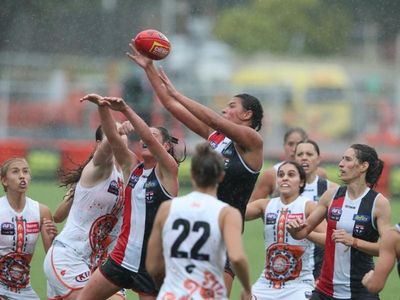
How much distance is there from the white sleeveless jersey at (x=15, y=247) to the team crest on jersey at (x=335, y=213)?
2.44m

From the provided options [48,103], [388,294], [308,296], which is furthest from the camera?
[48,103]

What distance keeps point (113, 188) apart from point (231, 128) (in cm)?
126

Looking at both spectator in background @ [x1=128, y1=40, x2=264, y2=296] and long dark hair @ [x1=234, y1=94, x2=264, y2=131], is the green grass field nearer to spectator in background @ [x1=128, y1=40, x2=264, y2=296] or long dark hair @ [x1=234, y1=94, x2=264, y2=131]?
spectator in background @ [x1=128, y1=40, x2=264, y2=296]

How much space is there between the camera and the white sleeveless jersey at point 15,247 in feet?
30.3

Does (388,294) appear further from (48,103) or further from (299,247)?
(48,103)

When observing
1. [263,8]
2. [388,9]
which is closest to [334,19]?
[263,8]

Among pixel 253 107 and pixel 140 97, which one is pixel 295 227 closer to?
pixel 253 107

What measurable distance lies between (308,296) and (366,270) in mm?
882

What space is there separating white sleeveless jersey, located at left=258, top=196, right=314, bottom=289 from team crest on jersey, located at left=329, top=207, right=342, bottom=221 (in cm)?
80

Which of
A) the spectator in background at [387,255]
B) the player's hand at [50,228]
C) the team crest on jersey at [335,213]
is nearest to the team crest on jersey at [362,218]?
the team crest on jersey at [335,213]

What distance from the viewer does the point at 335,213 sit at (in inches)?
351

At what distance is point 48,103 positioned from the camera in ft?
89.5

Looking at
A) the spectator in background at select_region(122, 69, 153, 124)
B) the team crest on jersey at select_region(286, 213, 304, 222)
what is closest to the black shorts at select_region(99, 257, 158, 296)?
the team crest on jersey at select_region(286, 213, 304, 222)

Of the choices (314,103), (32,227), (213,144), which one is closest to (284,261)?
(213,144)
